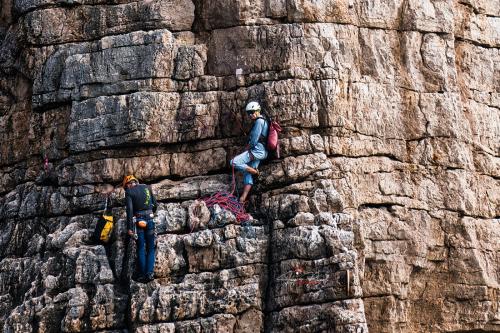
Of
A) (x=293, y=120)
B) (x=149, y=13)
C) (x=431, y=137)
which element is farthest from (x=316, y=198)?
(x=149, y=13)

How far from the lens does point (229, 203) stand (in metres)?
34.3

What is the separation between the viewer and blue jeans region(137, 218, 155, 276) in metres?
33.0

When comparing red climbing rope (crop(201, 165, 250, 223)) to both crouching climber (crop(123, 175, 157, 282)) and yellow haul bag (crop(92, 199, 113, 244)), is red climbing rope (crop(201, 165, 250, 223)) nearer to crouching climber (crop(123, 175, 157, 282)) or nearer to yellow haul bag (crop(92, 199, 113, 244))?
crouching climber (crop(123, 175, 157, 282))

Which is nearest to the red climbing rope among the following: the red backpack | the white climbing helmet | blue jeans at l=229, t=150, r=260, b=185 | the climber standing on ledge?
the climber standing on ledge

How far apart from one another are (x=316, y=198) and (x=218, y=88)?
422cm

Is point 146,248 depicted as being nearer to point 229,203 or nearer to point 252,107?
point 229,203

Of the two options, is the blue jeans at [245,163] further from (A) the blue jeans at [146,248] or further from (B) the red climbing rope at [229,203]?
(A) the blue jeans at [146,248]

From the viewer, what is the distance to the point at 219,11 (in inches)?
1423

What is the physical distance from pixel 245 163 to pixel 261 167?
1.55 ft

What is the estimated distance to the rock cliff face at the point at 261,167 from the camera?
32938 millimetres

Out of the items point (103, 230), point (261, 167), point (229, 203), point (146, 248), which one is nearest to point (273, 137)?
point (261, 167)

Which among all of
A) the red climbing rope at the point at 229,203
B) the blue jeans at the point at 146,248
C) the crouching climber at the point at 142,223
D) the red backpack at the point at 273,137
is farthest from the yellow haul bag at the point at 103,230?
the red backpack at the point at 273,137

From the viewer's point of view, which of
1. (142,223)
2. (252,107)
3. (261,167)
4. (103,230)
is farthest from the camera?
(261,167)

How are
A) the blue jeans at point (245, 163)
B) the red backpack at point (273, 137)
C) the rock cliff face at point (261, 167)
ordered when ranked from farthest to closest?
the blue jeans at point (245, 163)
the red backpack at point (273, 137)
the rock cliff face at point (261, 167)
